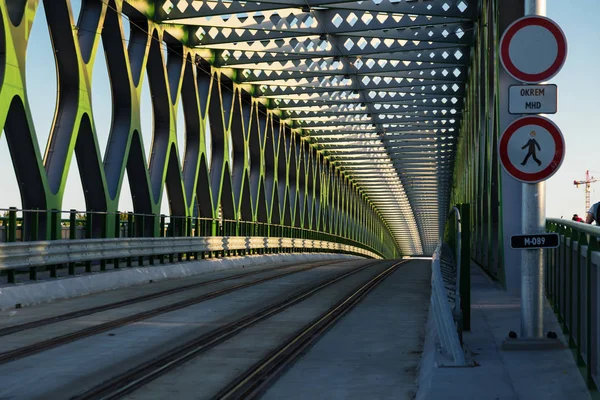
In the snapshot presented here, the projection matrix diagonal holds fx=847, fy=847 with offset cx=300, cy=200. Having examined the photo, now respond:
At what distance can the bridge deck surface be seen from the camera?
18.9 ft

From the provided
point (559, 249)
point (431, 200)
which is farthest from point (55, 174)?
point (431, 200)

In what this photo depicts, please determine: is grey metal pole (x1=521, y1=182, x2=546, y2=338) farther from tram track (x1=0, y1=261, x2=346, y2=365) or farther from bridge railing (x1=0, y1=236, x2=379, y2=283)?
bridge railing (x1=0, y1=236, x2=379, y2=283)

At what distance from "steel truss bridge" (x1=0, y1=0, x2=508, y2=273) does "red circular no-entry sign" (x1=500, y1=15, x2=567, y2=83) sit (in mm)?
7447

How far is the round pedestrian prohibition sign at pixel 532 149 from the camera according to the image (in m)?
7.35

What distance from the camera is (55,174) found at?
57.9 feet

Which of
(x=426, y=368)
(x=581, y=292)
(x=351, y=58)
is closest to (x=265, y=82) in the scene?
(x=351, y=58)

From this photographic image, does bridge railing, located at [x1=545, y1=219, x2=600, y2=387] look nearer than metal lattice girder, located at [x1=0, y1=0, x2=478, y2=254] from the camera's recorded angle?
Yes

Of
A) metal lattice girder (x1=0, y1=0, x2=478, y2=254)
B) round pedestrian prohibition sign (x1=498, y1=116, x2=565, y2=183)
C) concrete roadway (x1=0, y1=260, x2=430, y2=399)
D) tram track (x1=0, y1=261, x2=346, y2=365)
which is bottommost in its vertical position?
concrete roadway (x1=0, y1=260, x2=430, y2=399)

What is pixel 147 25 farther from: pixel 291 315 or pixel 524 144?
pixel 524 144

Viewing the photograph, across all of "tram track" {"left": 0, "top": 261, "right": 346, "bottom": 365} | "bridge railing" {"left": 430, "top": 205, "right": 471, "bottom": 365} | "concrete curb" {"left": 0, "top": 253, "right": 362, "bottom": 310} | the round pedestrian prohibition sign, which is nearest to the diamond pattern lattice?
"concrete curb" {"left": 0, "top": 253, "right": 362, "bottom": 310}

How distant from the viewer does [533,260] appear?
793cm

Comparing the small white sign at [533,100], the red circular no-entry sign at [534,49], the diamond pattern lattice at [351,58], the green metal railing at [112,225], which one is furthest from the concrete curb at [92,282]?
the red circular no-entry sign at [534,49]

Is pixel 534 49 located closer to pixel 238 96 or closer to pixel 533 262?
pixel 533 262

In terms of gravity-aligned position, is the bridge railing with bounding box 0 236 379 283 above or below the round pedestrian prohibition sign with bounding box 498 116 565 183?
below
